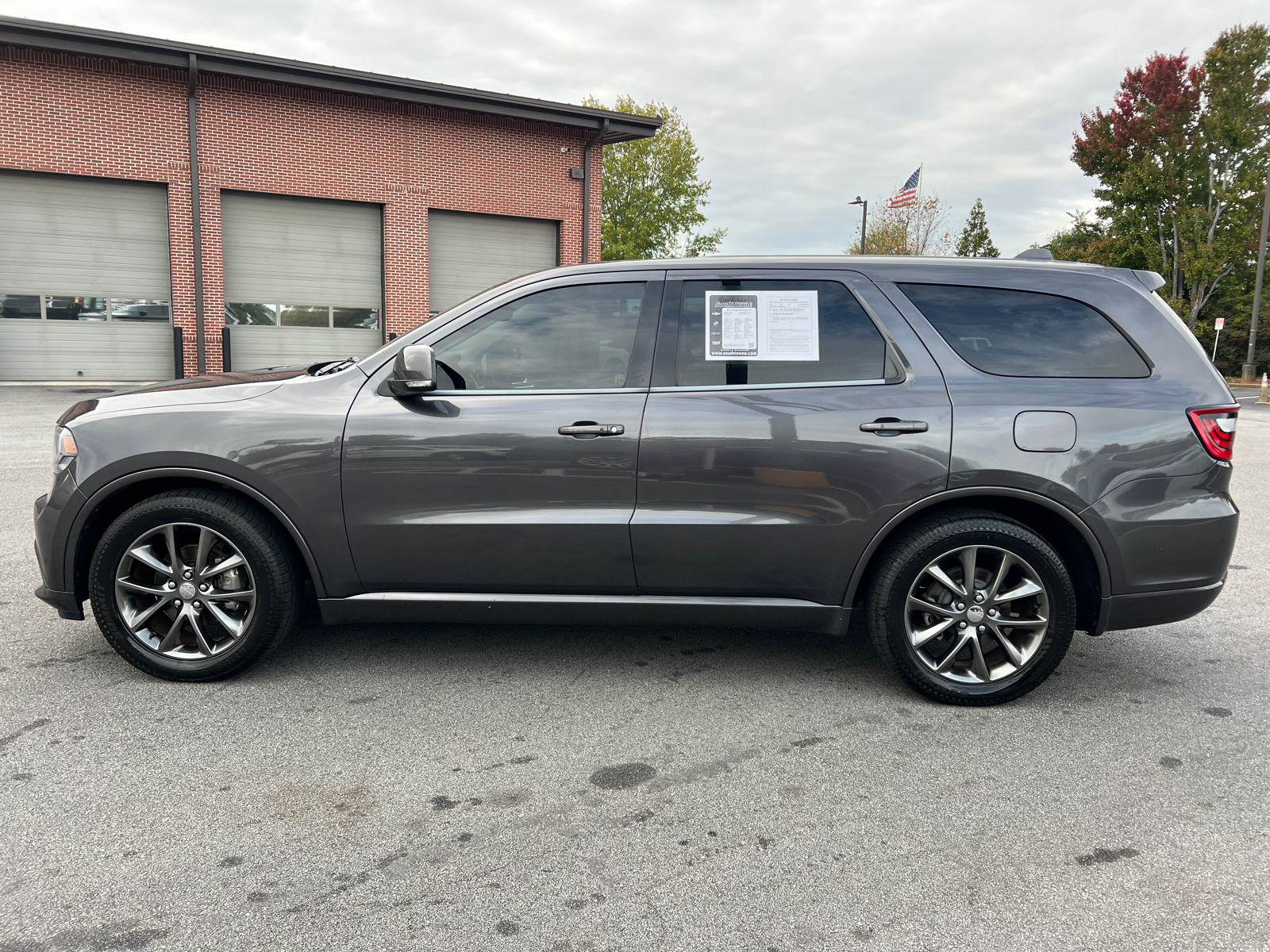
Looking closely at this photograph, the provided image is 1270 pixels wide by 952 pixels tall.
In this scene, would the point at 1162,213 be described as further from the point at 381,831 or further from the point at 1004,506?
the point at 381,831

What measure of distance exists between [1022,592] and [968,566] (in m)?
0.23

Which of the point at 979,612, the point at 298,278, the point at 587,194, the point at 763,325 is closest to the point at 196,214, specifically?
the point at 298,278

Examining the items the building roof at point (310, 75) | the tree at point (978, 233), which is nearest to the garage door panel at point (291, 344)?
the building roof at point (310, 75)

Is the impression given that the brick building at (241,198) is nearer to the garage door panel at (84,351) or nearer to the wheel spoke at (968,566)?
the garage door panel at (84,351)

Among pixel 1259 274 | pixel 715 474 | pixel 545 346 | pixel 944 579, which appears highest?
pixel 1259 274

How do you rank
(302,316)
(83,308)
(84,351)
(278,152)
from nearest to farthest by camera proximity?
(83,308) → (278,152) → (84,351) → (302,316)

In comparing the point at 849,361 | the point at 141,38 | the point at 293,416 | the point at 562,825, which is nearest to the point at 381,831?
the point at 562,825

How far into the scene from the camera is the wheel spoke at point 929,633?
3695mm

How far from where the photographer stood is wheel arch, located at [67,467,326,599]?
373 centimetres

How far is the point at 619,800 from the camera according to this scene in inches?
115

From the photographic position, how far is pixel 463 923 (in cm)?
229

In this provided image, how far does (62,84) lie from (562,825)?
20469 millimetres

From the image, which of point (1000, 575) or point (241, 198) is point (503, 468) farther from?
point (241, 198)

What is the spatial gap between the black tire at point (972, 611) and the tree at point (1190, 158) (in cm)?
3567
